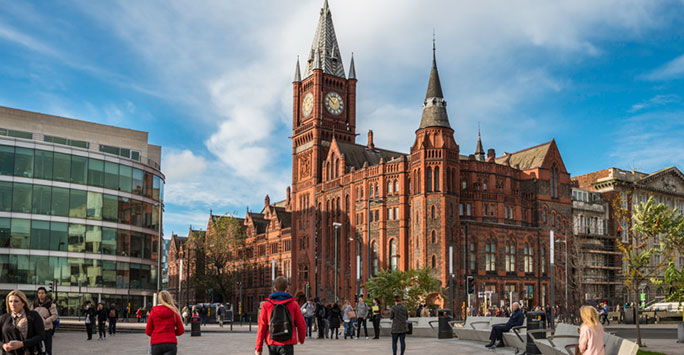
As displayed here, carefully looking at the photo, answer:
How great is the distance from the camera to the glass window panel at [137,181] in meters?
62.6

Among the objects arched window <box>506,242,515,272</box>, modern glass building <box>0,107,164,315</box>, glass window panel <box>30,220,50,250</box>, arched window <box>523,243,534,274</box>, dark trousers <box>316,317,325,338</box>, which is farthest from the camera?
arched window <box>523,243,534,274</box>

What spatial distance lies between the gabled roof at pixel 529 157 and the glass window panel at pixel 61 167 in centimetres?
4795

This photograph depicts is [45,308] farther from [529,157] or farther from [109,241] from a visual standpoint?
[529,157]

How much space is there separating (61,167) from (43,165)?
1506 mm

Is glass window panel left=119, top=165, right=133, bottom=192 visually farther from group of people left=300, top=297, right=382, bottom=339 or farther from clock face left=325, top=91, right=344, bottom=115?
group of people left=300, top=297, right=382, bottom=339

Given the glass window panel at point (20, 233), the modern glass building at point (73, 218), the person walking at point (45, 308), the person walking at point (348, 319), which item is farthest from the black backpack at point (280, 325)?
the glass window panel at point (20, 233)

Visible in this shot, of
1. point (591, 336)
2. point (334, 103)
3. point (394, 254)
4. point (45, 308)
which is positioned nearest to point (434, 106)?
point (394, 254)

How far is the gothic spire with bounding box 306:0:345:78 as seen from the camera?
90438mm

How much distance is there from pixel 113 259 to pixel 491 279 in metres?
36.9

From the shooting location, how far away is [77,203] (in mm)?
56969

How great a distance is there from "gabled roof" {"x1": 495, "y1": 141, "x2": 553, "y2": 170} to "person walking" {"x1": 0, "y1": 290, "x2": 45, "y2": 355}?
72800 millimetres

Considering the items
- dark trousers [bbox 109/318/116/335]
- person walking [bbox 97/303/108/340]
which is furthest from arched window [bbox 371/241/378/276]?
person walking [bbox 97/303/108/340]

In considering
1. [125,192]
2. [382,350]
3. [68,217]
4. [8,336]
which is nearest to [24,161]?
[68,217]

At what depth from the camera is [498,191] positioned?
240 ft
